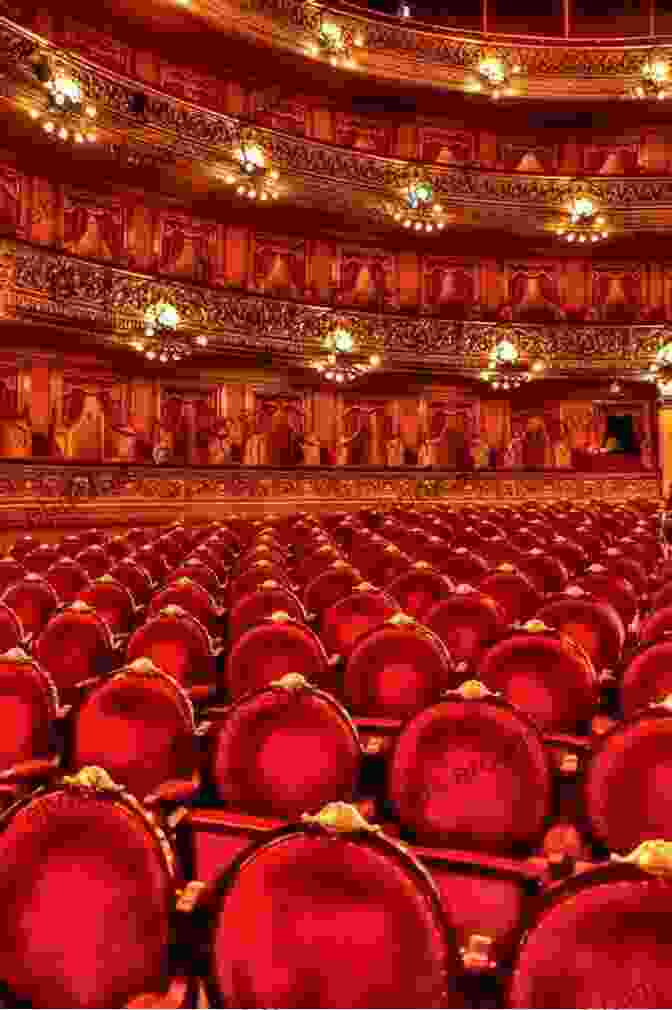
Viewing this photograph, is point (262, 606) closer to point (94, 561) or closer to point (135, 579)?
point (135, 579)

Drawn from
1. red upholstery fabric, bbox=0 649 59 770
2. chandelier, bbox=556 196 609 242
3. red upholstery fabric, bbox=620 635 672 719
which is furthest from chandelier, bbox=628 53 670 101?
red upholstery fabric, bbox=0 649 59 770

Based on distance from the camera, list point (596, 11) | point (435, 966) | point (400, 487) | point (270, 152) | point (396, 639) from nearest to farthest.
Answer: point (435, 966)
point (396, 639)
point (270, 152)
point (400, 487)
point (596, 11)

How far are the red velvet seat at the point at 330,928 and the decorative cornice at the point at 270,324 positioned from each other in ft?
39.8

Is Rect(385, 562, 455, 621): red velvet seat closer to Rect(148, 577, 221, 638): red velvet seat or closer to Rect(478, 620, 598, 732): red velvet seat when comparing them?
Rect(148, 577, 221, 638): red velvet seat

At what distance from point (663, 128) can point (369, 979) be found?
2256cm

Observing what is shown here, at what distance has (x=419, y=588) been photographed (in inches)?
230

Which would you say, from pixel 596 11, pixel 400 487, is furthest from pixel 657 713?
pixel 596 11

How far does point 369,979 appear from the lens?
1.65 m

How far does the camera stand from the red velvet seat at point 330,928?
1637mm

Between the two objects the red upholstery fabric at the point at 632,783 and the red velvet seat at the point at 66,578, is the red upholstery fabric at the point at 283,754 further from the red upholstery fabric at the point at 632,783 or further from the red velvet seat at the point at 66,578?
the red velvet seat at the point at 66,578

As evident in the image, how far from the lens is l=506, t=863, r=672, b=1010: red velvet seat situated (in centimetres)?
151

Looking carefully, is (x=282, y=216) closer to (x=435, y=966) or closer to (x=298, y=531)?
(x=298, y=531)

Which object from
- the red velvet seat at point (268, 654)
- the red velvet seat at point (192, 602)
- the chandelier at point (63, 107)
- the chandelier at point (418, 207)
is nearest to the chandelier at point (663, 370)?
the chandelier at point (418, 207)

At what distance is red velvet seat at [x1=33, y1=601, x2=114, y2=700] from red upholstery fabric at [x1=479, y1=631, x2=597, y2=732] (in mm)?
1781
